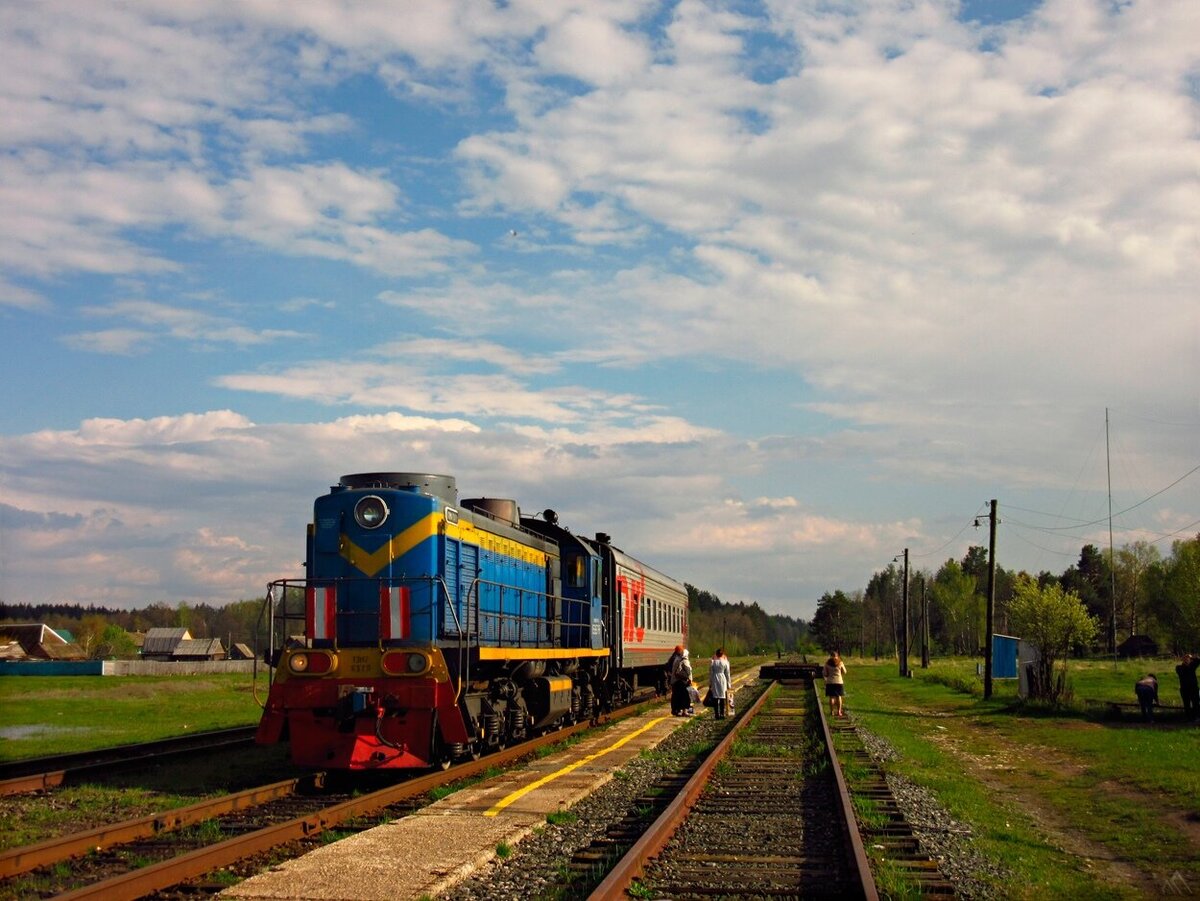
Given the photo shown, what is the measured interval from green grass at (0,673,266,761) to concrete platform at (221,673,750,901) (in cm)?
948

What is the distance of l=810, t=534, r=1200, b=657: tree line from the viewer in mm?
91875

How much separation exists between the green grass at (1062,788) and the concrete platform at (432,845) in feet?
13.6

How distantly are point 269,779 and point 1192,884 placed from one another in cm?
1038

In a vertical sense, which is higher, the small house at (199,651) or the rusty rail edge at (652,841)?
the rusty rail edge at (652,841)

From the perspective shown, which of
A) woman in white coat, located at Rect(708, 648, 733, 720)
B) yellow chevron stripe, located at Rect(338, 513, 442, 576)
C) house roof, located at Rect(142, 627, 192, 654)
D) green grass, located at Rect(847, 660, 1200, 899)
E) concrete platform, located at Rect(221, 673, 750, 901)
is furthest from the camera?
house roof, located at Rect(142, 627, 192, 654)

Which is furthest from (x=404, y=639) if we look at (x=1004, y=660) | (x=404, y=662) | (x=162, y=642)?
(x=162, y=642)

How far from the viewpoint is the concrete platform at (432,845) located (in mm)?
7707

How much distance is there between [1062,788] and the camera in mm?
14617

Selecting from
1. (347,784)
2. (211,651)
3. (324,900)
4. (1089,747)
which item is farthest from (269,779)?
(211,651)

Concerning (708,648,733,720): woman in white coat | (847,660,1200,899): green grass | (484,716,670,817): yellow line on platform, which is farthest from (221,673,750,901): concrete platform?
(708,648,733,720): woman in white coat

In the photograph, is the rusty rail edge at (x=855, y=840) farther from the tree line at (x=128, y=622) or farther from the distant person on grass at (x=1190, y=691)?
the tree line at (x=128, y=622)

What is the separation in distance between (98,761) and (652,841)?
34.1 ft

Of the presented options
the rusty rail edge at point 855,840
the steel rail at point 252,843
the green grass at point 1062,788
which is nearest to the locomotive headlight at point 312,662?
the steel rail at point 252,843

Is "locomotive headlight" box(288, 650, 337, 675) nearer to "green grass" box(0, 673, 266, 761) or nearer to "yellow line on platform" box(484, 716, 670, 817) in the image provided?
"yellow line on platform" box(484, 716, 670, 817)
